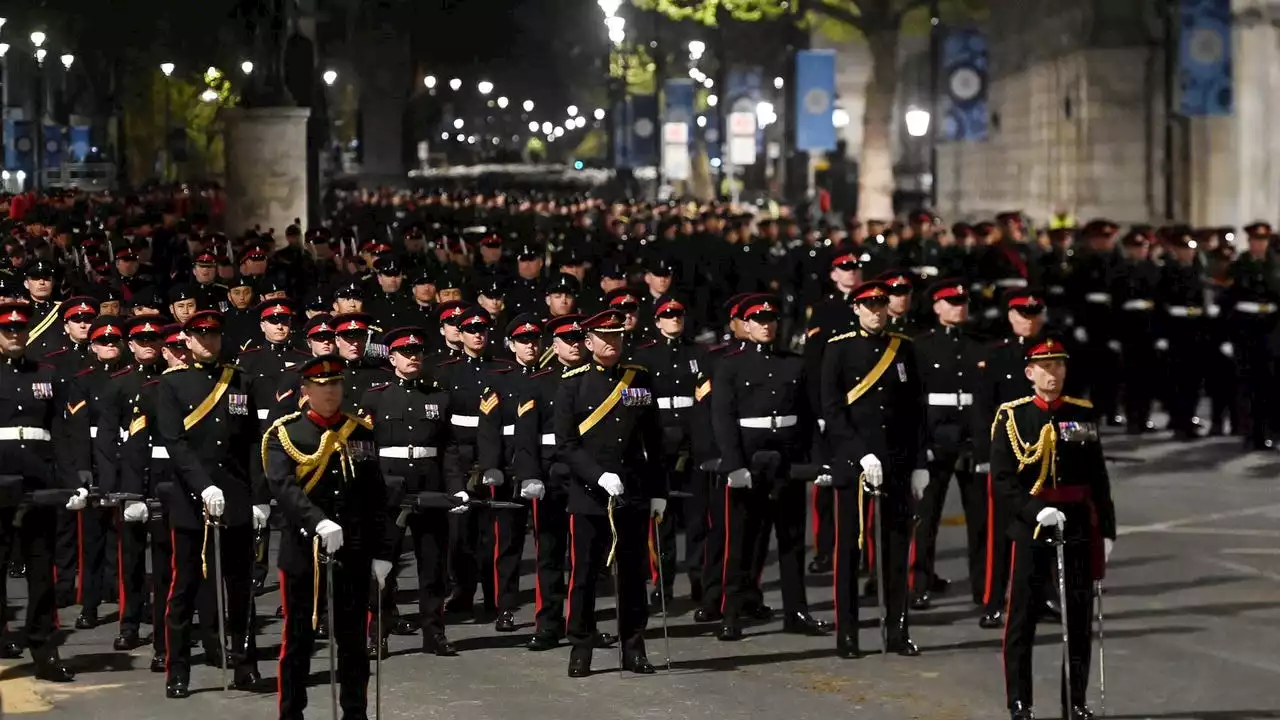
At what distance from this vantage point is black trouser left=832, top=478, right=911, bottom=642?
44.4 feet

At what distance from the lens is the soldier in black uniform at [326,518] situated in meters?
10.9

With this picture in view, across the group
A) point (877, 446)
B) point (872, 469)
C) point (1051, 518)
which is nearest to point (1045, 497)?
point (1051, 518)

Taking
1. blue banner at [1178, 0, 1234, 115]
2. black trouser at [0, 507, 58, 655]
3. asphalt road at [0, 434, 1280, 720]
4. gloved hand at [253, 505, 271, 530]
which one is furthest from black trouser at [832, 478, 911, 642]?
blue banner at [1178, 0, 1234, 115]

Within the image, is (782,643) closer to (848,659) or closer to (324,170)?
(848,659)

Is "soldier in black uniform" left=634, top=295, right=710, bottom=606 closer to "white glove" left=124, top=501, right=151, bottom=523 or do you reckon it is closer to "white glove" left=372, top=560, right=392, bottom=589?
"white glove" left=124, top=501, right=151, bottom=523

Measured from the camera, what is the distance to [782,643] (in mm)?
13984

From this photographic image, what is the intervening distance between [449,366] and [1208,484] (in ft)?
27.3

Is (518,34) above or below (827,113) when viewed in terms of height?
above

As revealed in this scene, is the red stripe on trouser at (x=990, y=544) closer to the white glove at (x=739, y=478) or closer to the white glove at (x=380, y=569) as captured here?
the white glove at (x=739, y=478)

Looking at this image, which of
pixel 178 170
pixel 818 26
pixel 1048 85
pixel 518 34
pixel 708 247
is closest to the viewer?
pixel 708 247

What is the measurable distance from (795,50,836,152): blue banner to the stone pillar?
1751cm

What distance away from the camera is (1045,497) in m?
11.4

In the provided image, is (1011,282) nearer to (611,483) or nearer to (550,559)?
(550,559)

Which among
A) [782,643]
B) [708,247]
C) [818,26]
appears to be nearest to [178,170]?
[818,26]
